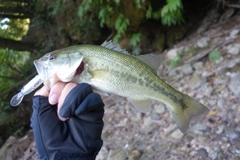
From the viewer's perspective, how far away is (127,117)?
18.0 ft

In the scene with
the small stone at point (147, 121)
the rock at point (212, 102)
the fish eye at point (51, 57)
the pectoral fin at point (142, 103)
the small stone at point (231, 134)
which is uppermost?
the fish eye at point (51, 57)

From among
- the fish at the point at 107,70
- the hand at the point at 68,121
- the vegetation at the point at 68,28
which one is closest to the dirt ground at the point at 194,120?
the vegetation at the point at 68,28

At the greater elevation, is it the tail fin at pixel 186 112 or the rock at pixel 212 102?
the tail fin at pixel 186 112

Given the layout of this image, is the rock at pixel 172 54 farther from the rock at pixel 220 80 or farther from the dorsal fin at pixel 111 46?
the dorsal fin at pixel 111 46

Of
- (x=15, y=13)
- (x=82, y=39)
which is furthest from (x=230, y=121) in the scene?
(x=15, y=13)

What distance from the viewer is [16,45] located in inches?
293

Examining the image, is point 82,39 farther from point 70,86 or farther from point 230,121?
point 70,86

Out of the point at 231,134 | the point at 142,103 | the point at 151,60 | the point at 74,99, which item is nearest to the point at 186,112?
the point at 142,103

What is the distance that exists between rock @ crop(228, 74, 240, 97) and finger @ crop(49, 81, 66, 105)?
3304mm

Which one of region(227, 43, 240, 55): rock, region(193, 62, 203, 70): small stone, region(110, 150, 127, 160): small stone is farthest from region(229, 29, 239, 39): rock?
region(110, 150, 127, 160): small stone

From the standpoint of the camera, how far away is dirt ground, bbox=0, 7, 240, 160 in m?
4.04

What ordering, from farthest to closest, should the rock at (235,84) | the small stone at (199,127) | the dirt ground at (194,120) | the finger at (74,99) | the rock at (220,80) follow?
1. the rock at (220,80)
2. the rock at (235,84)
3. the small stone at (199,127)
4. the dirt ground at (194,120)
5. the finger at (74,99)

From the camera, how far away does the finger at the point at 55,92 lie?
2.20m

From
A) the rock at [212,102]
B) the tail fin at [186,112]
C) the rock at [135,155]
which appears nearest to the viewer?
the tail fin at [186,112]
